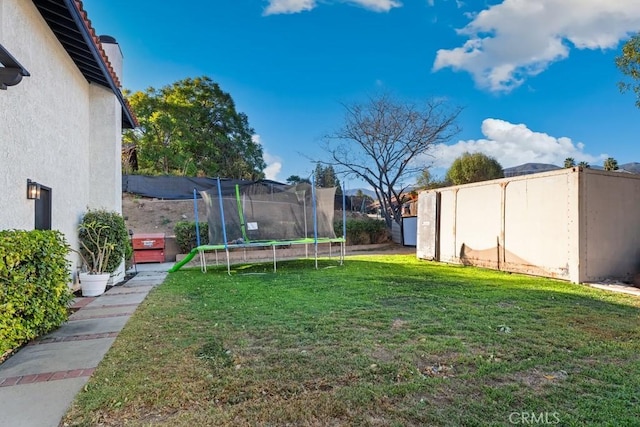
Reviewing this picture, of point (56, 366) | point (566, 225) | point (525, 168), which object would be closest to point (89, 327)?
point (56, 366)

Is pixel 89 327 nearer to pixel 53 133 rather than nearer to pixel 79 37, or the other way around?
pixel 53 133

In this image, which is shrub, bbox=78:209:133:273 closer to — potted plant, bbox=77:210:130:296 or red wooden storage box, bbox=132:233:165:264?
potted plant, bbox=77:210:130:296

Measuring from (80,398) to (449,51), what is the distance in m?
13.3

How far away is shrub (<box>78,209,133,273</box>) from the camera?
5812 millimetres

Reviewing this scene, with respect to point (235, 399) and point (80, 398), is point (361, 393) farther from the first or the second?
point (80, 398)

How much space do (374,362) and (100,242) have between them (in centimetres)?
527

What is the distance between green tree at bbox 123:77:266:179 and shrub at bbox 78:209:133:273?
13.9 metres

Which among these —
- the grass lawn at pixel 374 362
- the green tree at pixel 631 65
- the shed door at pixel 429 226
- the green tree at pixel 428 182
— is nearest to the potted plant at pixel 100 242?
the grass lawn at pixel 374 362

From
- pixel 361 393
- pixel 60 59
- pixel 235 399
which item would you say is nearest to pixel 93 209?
pixel 60 59

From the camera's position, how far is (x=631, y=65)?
7953 millimetres

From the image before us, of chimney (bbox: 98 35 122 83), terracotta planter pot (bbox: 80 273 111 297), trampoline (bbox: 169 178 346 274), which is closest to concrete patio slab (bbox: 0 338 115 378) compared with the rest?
terracotta planter pot (bbox: 80 273 111 297)

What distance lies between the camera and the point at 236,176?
22297 mm
